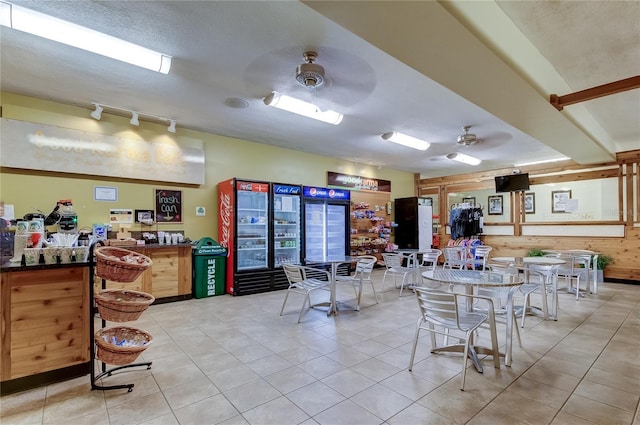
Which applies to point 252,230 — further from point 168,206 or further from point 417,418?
point 417,418

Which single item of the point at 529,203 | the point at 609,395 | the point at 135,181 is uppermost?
the point at 135,181

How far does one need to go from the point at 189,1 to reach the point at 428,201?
8240 mm

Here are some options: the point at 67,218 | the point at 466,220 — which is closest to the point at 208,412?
the point at 67,218

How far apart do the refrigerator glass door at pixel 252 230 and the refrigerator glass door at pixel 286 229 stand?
0.23 meters

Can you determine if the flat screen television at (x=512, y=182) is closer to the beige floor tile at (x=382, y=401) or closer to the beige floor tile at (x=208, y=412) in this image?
the beige floor tile at (x=382, y=401)

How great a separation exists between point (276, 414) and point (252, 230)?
14.0 ft

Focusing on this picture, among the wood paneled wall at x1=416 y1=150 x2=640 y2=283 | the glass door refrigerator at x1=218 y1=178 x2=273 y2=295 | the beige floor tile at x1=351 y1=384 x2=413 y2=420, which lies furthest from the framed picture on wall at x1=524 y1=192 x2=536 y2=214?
the beige floor tile at x1=351 y1=384 x2=413 y2=420

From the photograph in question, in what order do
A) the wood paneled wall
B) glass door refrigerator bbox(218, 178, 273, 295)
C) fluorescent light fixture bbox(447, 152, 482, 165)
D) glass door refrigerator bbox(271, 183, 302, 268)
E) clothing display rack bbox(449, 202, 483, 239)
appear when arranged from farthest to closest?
clothing display rack bbox(449, 202, 483, 239) < fluorescent light fixture bbox(447, 152, 482, 165) < the wood paneled wall < glass door refrigerator bbox(271, 183, 302, 268) < glass door refrigerator bbox(218, 178, 273, 295)

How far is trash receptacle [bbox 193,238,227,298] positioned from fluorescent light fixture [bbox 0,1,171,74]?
10.1 ft

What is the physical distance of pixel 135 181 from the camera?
5.09 metres

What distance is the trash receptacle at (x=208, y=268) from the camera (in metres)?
5.28

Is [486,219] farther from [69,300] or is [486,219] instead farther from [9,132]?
[9,132]

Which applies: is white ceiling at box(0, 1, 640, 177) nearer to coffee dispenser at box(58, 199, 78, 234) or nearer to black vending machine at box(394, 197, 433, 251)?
coffee dispenser at box(58, 199, 78, 234)

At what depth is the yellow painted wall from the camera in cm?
419
